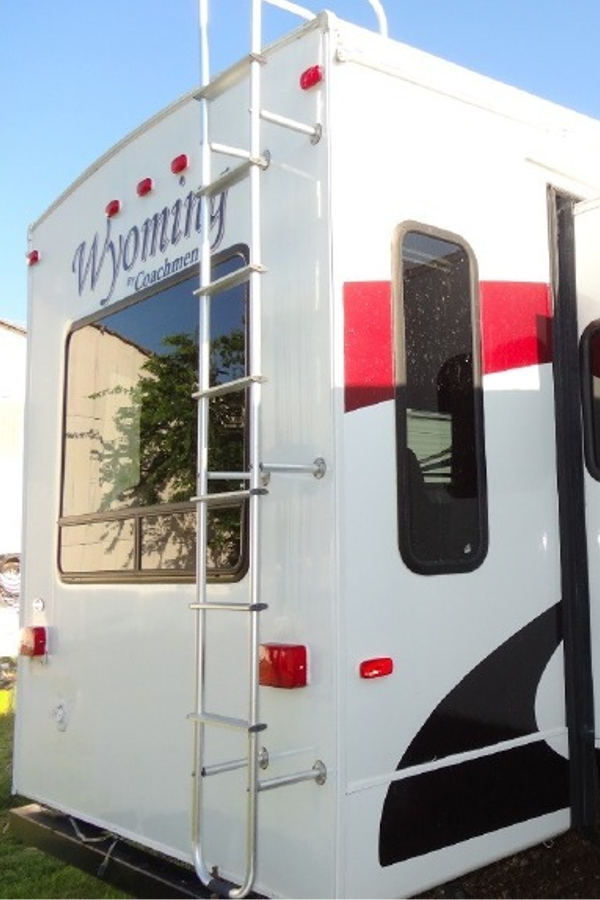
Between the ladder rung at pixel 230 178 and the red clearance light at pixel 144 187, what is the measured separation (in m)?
0.60

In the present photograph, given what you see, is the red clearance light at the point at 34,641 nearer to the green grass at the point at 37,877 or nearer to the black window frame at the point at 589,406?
the green grass at the point at 37,877

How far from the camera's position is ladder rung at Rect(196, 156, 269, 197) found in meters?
2.81

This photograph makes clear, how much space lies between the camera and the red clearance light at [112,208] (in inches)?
145

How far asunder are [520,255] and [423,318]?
0.51 metres

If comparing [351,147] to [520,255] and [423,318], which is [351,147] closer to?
[423,318]

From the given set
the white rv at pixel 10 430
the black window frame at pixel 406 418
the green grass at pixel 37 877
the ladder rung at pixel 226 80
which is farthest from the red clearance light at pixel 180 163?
the white rv at pixel 10 430

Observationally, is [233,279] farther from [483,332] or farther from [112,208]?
[112,208]

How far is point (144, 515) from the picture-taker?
341 cm

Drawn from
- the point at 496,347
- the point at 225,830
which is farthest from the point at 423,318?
the point at 225,830

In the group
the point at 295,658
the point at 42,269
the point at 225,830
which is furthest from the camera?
the point at 42,269

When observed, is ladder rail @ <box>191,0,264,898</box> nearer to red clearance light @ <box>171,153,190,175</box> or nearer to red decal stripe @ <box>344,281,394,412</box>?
red decal stripe @ <box>344,281,394,412</box>

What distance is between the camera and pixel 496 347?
3150 mm

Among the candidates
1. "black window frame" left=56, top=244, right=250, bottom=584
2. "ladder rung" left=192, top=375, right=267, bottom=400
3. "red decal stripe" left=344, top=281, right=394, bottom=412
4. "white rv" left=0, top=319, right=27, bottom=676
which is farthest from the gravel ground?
"white rv" left=0, top=319, right=27, bottom=676

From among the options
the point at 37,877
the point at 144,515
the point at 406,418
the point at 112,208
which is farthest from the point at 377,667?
the point at 37,877
